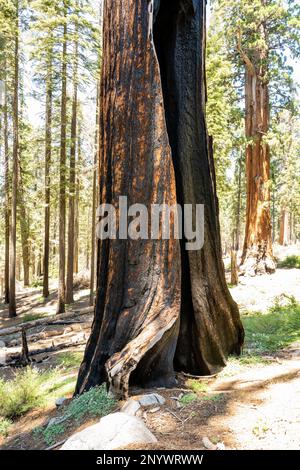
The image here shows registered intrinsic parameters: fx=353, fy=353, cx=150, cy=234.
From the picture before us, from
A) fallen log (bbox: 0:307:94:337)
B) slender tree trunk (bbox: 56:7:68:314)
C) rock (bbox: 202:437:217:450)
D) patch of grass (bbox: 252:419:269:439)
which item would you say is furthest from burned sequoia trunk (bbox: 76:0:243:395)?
slender tree trunk (bbox: 56:7:68:314)

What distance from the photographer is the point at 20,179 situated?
20.9m

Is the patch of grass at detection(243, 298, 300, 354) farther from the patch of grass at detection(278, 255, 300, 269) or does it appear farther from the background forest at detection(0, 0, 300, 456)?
the patch of grass at detection(278, 255, 300, 269)

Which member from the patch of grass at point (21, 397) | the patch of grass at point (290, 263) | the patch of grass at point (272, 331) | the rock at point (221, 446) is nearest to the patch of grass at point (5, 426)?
the patch of grass at point (21, 397)

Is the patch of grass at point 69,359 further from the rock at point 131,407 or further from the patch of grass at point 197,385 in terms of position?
the rock at point 131,407

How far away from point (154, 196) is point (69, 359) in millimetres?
5107

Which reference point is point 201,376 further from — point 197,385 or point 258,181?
point 258,181

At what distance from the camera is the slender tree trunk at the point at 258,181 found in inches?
559

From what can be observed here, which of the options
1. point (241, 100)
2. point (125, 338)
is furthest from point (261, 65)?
point (125, 338)

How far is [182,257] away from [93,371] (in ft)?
5.40

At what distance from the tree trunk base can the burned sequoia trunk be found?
10000 millimetres

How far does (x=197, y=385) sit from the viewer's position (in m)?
3.85

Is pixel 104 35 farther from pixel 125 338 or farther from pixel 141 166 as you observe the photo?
pixel 125 338

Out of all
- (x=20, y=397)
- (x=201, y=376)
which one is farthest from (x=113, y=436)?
(x=20, y=397)
